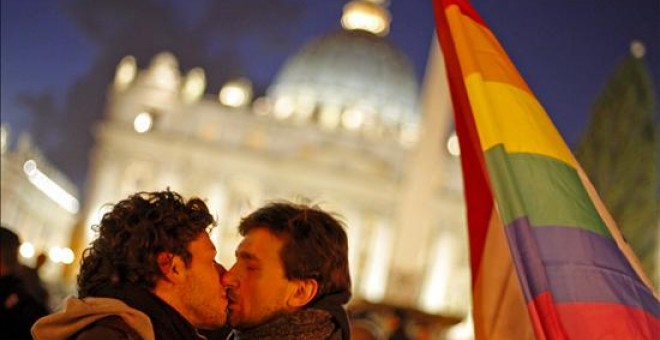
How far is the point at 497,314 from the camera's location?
4.50 meters

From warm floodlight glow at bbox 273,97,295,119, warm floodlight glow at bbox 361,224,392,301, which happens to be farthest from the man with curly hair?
warm floodlight glow at bbox 273,97,295,119

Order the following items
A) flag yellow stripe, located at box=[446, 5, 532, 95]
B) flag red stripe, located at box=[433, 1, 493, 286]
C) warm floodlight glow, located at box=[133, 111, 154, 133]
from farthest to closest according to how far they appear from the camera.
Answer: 1. warm floodlight glow, located at box=[133, 111, 154, 133]
2. flag red stripe, located at box=[433, 1, 493, 286]
3. flag yellow stripe, located at box=[446, 5, 532, 95]

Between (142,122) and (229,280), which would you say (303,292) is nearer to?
(229,280)

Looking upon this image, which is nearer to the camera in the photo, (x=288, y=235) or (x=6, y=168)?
(x=288, y=235)

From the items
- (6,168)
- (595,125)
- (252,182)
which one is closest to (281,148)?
(252,182)

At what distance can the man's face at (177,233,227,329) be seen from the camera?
3252mm

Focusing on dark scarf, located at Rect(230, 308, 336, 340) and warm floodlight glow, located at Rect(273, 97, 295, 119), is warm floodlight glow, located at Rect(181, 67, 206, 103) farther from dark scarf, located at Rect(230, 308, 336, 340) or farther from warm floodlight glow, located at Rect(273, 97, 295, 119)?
dark scarf, located at Rect(230, 308, 336, 340)

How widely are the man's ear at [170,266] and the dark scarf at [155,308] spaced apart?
0.06 meters

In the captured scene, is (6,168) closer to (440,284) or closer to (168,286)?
(168,286)

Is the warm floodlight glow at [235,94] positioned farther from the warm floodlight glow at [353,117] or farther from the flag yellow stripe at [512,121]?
the flag yellow stripe at [512,121]

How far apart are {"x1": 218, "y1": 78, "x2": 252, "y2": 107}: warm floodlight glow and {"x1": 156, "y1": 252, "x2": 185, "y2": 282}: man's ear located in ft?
255

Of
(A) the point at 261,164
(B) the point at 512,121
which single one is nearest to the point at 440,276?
(A) the point at 261,164

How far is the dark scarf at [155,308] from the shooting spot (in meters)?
3.15

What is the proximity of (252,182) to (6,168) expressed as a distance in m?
63.3
